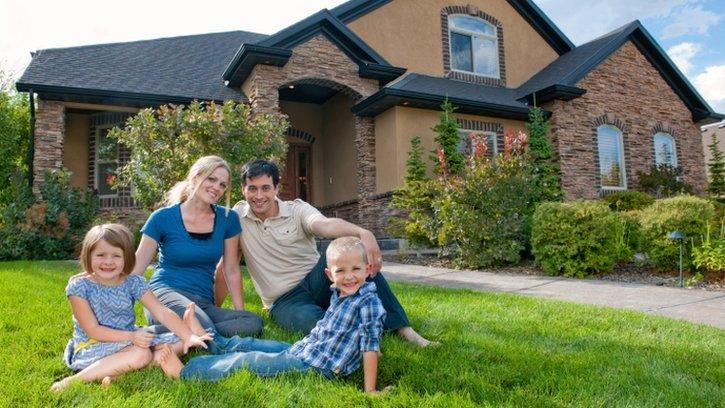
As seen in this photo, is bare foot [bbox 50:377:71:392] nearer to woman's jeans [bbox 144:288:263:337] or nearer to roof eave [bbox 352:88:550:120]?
woman's jeans [bbox 144:288:263:337]

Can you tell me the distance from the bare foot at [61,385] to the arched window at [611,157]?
47.4ft

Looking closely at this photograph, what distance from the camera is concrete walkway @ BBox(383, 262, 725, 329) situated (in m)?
4.52

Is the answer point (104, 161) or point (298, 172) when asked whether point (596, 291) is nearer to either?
point (298, 172)

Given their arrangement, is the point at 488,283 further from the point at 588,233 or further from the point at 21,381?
the point at 21,381

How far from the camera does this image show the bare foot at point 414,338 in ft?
10.0

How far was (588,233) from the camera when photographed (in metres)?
6.82

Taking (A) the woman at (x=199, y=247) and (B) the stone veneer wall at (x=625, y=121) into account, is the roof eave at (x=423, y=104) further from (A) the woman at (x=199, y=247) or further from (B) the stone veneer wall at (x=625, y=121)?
(A) the woman at (x=199, y=247)

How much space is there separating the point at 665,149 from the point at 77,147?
1645 centimetres

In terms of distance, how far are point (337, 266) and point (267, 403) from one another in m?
0.71

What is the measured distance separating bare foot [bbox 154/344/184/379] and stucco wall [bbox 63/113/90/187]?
10794 millimetres

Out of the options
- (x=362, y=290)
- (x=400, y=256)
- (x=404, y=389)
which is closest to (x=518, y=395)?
(x=404, y=389)

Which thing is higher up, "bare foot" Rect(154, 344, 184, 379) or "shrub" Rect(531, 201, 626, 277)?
"shrub" Rect(531, 201, 626, 277)

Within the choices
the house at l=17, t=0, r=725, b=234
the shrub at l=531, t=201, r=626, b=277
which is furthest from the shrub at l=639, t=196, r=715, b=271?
the house at l=17, t=0, r=725, b=234

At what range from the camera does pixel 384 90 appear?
1090 cm
